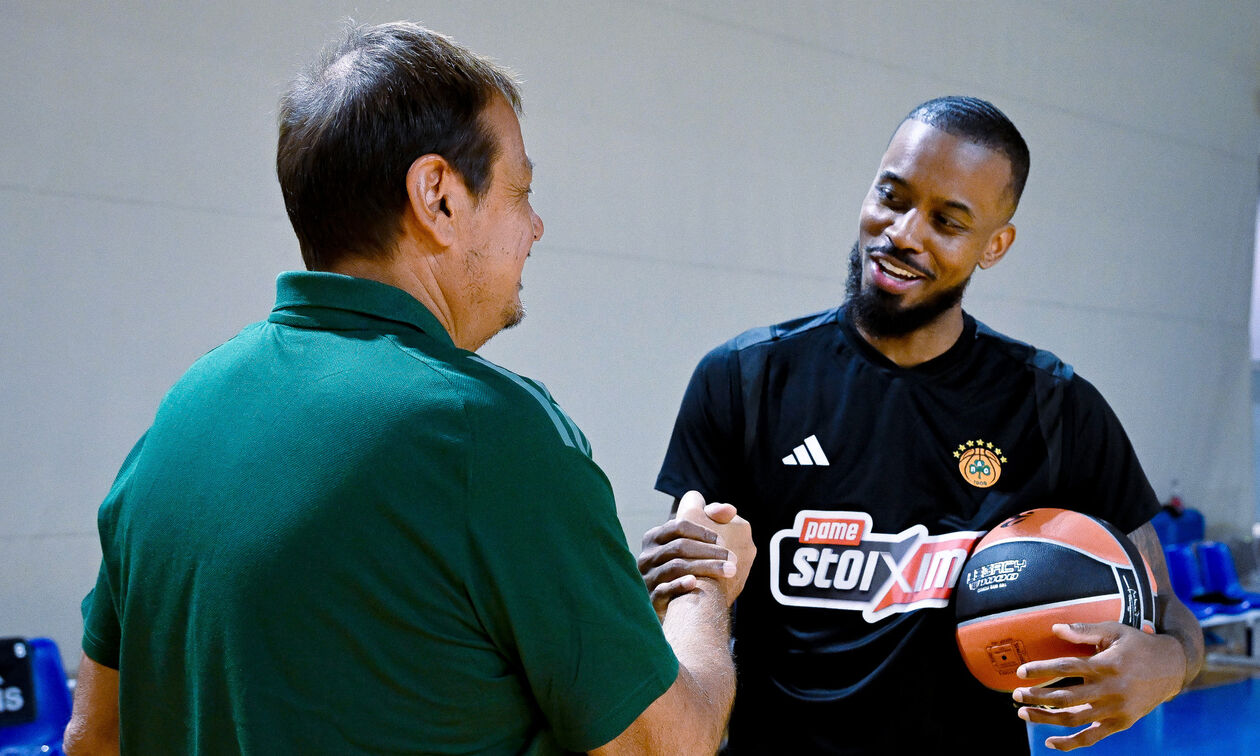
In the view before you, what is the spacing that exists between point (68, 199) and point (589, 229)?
2058mm

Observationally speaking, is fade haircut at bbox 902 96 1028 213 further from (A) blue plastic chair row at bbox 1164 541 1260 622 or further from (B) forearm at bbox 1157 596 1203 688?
(A) blue plastic chair row at bbox 1164 541 1260 622

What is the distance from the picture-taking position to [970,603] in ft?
5.64

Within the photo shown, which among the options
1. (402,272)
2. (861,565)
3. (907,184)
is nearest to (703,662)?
(402,272)

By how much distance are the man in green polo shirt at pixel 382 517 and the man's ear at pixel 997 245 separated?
1223 millimetres

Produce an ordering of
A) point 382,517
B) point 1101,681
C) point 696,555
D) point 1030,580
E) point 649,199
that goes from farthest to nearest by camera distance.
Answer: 1. point 649,199
2. point 1030,580
3. point 1101,681
4. point 696,555
5. point 382,517

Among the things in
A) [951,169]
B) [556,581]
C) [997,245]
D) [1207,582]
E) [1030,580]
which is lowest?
[1207,582]

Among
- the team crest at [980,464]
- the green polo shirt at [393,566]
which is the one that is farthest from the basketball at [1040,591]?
the green polo shirt at [393,566]

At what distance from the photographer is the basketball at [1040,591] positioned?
1679 millimetres

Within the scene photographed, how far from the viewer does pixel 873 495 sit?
184 centimetres

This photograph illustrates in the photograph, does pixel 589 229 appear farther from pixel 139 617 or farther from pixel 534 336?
pixel 139 617

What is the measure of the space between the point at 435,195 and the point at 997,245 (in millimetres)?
1341

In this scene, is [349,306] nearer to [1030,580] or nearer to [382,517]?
[382,517]

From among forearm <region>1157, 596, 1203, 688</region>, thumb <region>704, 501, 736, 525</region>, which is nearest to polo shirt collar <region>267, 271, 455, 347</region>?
thumb <region>704, 501, 736, 525</region>

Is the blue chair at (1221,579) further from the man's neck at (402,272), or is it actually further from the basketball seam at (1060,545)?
the man's neck at (402,272)
